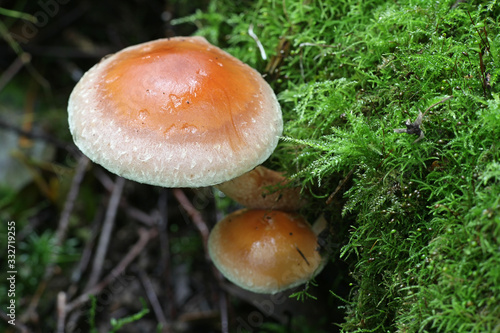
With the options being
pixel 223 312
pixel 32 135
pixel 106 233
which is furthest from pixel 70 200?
pixel 223 312

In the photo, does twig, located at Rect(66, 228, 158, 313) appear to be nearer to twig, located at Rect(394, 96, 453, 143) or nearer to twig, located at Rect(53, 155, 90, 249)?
twig, located at Rect(53, 155, 90, 249)

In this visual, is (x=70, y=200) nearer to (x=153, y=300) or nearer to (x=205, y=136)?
(x=153, y=300)

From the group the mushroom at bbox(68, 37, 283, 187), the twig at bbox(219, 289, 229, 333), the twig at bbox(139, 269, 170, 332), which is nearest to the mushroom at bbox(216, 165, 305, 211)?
the mushroom at bbox(68, 37, 283, 187)

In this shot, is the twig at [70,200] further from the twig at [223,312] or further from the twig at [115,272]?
the twig at [223,312]

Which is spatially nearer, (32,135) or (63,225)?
(63,225)

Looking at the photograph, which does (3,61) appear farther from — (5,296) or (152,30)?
(5,296)

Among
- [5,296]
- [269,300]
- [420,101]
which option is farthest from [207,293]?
[420,101]

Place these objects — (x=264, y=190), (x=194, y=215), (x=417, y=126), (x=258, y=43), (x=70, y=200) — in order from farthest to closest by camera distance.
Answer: (x=70, y=200)
(x=194, y=215)
(x=258, y=43)
(x=264, y=190)
(x=417, y=126)
